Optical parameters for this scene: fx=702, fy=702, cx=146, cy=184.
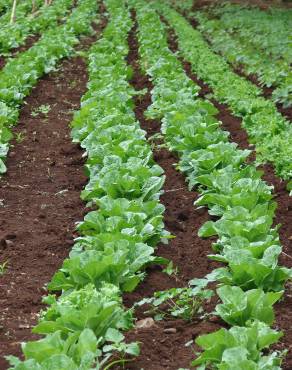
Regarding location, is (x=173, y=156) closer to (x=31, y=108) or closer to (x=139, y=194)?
(x=139, y=194)

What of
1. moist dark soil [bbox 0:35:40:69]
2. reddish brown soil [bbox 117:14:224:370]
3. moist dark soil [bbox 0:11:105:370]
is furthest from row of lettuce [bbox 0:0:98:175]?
reddish brown soil [bbox 117:14:224:370]

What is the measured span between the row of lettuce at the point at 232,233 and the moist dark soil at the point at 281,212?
14 centimetres

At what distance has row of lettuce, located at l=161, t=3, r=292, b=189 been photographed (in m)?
7.46

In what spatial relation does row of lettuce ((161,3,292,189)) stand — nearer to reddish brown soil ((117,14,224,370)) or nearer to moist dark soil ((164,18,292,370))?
moist dark soil ((164,18,292,370))

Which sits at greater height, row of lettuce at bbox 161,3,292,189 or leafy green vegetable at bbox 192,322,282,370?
leafy green vegetable at bbox 192,322,282,370

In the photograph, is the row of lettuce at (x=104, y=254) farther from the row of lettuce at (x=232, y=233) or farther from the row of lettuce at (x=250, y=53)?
the row of lettuce at (x=250, y=53)

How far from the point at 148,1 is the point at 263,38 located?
12295 mm

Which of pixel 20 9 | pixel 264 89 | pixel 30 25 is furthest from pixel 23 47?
pixel 20 9

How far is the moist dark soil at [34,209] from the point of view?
458cm

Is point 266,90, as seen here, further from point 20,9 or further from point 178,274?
point 20,9

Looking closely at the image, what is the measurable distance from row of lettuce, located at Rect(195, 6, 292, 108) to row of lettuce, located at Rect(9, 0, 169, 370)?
362 cm

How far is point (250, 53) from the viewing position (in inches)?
627

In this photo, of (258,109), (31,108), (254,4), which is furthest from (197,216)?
(254,4)

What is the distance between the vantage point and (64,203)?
22.1ft
